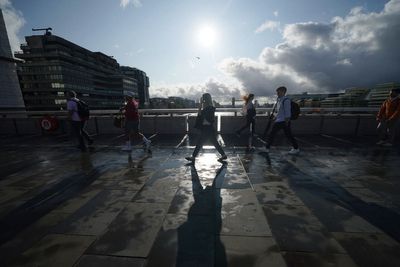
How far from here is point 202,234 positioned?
2.52 m

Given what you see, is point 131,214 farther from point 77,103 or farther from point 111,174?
point 77,103

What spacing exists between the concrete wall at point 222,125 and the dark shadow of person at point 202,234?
7.15 metres

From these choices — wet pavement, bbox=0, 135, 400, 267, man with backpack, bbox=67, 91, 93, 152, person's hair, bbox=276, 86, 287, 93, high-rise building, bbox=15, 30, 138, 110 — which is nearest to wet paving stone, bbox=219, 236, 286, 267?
wet pavement, bbox=0, 135, 400, 267

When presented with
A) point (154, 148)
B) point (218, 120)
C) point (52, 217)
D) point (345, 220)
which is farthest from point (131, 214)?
point (218, 120)

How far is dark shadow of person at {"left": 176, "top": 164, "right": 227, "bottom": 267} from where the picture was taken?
210cm

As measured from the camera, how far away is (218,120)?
37.3 feet

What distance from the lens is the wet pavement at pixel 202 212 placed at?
2188 mm

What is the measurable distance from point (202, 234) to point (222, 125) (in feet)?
27.7

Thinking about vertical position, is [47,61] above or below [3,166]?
above

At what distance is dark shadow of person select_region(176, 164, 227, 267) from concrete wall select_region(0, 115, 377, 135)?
7.15 metres

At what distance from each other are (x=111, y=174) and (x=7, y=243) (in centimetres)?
242

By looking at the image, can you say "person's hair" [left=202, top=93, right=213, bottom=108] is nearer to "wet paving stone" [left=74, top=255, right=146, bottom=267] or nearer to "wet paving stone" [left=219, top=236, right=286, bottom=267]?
"wet paving stone" [left=219, top=236, right=286, bottom=267]

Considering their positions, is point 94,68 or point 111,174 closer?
point 111,174

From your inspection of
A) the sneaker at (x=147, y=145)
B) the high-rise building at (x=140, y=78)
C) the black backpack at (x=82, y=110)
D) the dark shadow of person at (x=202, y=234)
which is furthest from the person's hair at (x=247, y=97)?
the high-rise building at (x=140, y=78)
